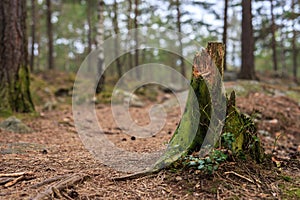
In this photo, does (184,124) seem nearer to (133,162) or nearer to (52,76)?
(133,162)

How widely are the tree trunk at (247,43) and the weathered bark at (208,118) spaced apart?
803 cm

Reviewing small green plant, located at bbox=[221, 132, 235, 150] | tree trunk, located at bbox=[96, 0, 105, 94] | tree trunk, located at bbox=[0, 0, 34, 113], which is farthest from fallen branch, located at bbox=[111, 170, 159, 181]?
tree trunk, located at bbox=[96, 0, 105, 94]

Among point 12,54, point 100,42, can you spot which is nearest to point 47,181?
point 12,54

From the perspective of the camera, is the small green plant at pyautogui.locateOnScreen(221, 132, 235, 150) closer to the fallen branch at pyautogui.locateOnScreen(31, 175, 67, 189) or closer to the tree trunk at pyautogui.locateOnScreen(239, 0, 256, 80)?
the fallen branch at pyautogui.locateOnScreen(31, 175, 67, 189)

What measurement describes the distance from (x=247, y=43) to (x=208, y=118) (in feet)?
28.0

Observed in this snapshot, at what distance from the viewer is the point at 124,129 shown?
714 centimetres

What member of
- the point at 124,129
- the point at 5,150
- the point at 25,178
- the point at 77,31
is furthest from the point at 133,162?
the point at 77,31

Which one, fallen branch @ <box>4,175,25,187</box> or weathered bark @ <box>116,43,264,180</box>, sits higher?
weathered bark @ <box>116,43,264,180</box>

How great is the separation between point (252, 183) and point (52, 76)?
14.2 metres

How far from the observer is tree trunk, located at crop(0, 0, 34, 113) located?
658cm

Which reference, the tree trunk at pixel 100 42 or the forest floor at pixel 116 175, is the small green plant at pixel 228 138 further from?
the tree trunk at pixel 100 42

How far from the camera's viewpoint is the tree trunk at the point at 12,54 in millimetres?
6578

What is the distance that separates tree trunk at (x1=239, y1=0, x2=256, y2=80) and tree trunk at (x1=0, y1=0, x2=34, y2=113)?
7706 millimetres

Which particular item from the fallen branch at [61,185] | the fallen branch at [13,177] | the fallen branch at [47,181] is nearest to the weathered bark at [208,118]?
the fallen branch at [61,185]
